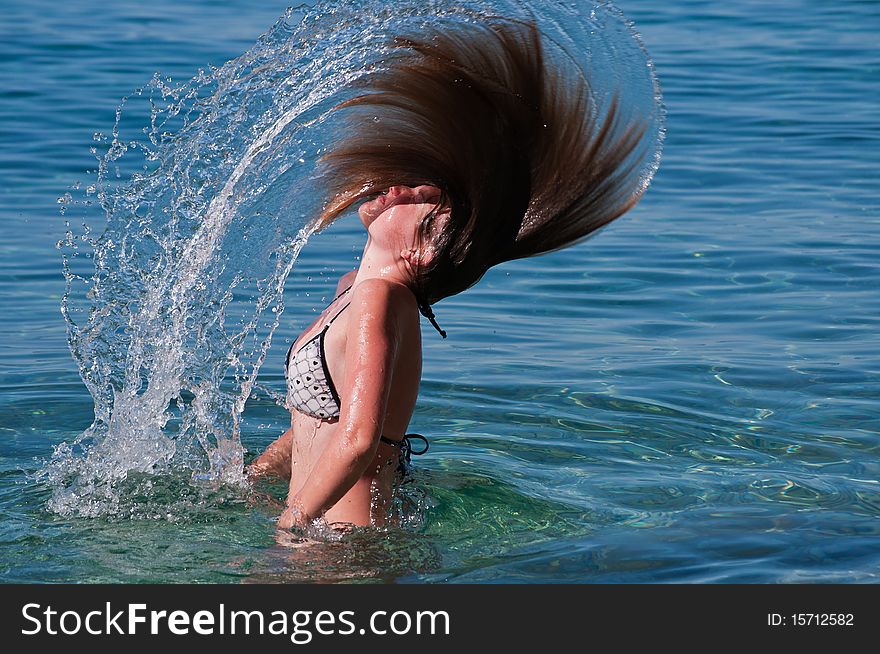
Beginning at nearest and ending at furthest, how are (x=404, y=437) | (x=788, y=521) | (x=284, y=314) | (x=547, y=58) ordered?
(x=547, y=58)
(x=404, y=437)
(x=788, y=521)
(x=284, y=314)

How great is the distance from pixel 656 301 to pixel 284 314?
2128mm

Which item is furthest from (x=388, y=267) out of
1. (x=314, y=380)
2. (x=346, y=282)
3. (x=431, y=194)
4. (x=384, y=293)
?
(x=346, y=282)

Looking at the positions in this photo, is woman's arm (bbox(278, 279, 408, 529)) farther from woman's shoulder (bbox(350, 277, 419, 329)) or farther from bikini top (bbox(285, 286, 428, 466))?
bikini top (bbox(285, 286, 428, 466))

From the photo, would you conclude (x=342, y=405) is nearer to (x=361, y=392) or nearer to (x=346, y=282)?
(x=361, y=392)

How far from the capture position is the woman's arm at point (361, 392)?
3852mm

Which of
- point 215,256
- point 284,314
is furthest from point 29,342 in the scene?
point 215,256

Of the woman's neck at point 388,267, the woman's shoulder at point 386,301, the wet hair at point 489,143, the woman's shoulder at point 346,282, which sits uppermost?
the wet hair at point 489,143

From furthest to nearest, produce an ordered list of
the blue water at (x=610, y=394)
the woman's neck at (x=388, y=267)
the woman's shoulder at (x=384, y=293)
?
the blue water at (x=610, y=394)
the woman's neck at (x=388, y=267)
the woman's shoulder at (x=384, y=293)

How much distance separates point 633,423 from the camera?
19.2 ft

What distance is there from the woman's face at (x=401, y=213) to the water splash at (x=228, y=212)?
31 cm

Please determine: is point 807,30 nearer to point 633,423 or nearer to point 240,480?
point 633,423

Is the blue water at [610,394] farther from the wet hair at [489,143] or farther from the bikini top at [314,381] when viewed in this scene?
the wet hair at [489,143]

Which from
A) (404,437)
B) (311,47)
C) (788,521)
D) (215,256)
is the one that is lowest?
(788,521)

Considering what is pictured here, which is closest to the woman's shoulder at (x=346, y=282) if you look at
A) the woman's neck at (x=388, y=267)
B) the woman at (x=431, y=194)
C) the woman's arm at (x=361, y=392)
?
the woman at (x=431, y=194)
